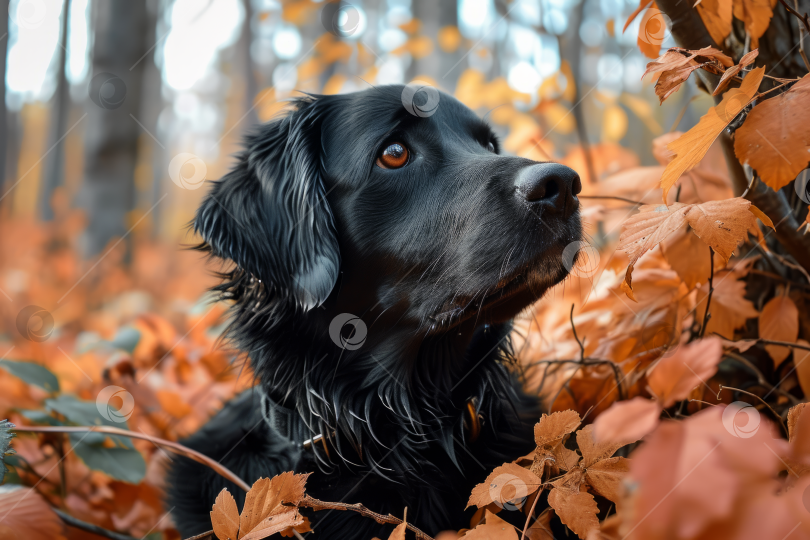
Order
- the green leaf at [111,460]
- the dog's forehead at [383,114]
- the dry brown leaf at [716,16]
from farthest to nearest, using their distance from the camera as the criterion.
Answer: the dog's forehead at [383,114], the green leaf at [111,460], the dry brown leaf at [716,16]

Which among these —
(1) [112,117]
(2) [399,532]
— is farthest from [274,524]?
(1) [112,117]

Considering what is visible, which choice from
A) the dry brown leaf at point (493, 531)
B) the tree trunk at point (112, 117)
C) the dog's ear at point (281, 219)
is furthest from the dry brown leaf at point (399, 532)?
the tree trunk at point (112, 117)

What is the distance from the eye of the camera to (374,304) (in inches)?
74.5

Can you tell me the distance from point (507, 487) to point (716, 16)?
4.31 ft

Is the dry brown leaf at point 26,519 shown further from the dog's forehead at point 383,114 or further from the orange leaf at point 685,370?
the dog's forehead at point 383,114

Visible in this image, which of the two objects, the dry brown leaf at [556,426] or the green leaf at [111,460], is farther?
the green leaf at [111,460]

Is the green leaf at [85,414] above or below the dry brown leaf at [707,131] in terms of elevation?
below

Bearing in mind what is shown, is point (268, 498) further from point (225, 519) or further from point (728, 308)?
point (728, 308)

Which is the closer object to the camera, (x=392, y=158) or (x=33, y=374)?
(x=33, y=374)

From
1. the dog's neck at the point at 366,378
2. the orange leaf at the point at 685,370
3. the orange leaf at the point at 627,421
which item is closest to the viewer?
the orange leaf at the point at 627,421

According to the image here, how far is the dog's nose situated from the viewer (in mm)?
1546

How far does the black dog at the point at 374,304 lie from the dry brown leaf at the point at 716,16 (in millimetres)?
609

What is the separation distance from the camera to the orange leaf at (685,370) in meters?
0.77

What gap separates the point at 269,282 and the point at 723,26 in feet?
5.18
